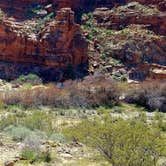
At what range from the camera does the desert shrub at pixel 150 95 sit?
49.1 m

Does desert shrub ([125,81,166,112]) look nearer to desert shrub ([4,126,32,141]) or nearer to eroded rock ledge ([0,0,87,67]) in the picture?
eroded rock ledge ([0,0,87,67])

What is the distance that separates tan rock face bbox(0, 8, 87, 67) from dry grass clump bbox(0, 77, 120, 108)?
9.39 metres

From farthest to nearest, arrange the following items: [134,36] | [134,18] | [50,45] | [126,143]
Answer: [134,18] → [134,36] → [50,45] → [126,143]

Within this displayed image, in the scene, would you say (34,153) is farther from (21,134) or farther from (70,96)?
(70,96)

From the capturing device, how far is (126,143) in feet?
50.8

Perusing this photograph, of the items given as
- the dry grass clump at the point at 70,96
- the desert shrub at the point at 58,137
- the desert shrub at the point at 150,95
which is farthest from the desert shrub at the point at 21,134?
the desert shrub at the point at 150,95

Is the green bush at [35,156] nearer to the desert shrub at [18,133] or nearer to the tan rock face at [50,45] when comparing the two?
the desert shrub at [18,133]

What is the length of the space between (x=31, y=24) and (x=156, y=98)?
895 inches

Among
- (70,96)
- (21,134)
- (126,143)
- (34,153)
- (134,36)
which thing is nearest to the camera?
(126,143)

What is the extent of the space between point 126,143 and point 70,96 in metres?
32.5

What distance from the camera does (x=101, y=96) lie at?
48281 millimetres

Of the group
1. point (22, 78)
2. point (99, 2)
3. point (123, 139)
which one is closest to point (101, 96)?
point (22, 78)

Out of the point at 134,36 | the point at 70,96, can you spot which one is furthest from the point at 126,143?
the point at 134,36

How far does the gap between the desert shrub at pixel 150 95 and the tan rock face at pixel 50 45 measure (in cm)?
1056
